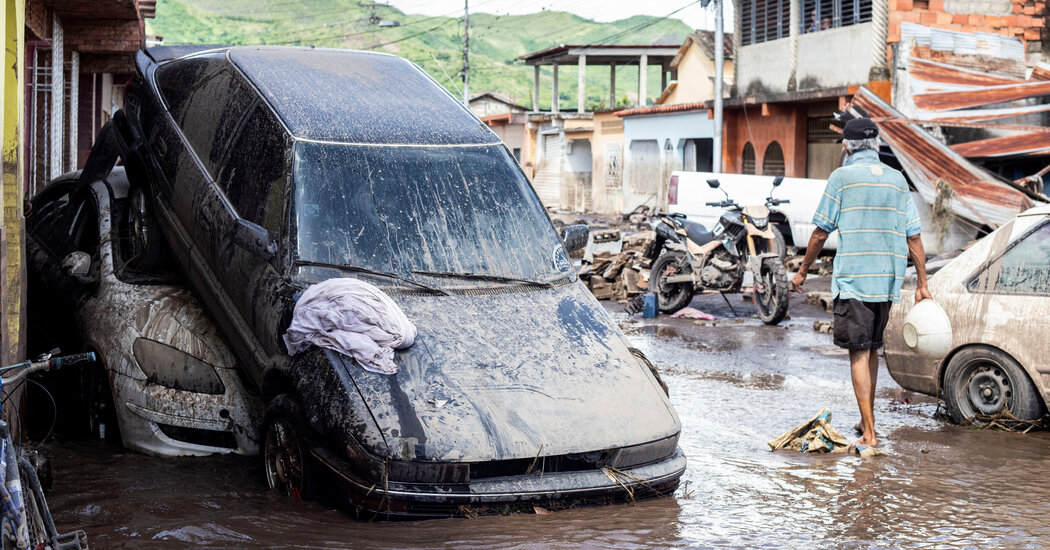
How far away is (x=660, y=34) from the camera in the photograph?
186 metres

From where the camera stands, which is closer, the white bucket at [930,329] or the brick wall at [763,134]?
the white bucket at [930,329]

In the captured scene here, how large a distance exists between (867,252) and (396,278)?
9.81 feet

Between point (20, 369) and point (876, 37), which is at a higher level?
point (876, 37)

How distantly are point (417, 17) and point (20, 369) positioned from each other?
168767 millimetres

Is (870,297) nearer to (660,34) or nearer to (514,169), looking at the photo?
(514,169)

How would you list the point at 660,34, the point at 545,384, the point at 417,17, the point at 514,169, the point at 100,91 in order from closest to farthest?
the point at 545,384
the point at 514,169
the point at 100,91
the point at 417,17
the point at 660,34

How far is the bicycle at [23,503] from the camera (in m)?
3.32

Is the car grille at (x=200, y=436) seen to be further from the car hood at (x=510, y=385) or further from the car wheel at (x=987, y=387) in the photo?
the car wheel at (x=987, y=387)

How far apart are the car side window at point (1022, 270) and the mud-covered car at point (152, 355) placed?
190 inches

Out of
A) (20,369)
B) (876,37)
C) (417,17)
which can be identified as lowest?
(20,369)

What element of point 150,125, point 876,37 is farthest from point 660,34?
point 150,125

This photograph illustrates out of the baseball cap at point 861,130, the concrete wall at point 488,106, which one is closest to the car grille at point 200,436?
the baseball cap at point 861,130

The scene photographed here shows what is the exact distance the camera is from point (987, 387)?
23.4ft

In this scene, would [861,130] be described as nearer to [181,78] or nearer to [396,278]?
[396,278]
